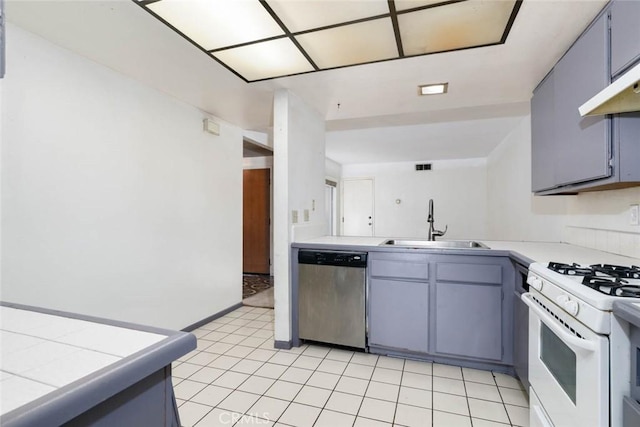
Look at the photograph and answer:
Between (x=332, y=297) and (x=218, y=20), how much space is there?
6.74 ft

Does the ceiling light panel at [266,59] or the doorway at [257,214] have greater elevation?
the ceiling light panel at [266,59]

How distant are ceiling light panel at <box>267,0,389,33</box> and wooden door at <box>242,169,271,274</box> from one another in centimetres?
389

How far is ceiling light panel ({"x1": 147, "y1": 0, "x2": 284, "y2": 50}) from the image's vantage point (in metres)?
1.49

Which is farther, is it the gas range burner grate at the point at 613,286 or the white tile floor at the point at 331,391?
the white tile floor at the point at 331,391

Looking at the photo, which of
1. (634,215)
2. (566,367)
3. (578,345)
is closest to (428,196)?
(634,215)

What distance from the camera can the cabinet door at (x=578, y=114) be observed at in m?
1.45

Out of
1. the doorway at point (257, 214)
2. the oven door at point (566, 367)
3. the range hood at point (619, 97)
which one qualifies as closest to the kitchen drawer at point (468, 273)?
the oven door at point (566, 367)

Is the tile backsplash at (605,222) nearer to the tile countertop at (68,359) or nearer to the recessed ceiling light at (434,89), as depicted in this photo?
the recessed ceiling light at (434,89)

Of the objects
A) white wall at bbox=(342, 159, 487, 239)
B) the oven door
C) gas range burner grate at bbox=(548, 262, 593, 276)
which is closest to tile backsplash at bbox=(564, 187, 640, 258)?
gas range burner grate at bbox=(548, 262, 593, 276)

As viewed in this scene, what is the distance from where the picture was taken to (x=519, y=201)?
3.71 metres

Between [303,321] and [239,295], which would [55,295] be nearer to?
[303,321]

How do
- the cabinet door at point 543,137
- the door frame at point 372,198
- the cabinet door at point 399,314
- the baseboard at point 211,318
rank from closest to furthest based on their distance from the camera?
the cabinet door at point 543,137 < the cabinet door at point 399,314 < the baseboard at point 211,318 < the door frame at point 372,198

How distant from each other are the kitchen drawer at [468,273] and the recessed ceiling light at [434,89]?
1.39 metres

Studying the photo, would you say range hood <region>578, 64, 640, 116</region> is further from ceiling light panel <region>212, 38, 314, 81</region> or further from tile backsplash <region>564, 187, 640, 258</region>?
ceiling light panel <region>212, 38, 314, 81</region>
